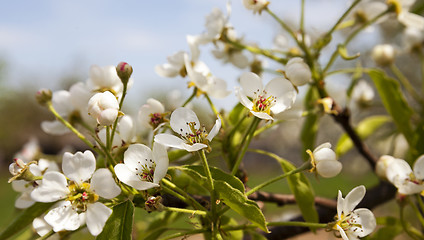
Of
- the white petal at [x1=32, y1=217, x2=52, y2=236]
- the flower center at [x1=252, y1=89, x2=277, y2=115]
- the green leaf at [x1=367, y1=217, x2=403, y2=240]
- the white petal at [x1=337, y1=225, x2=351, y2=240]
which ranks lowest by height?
the green leaf at [x1=367, y1=217, x2=403, y2=240]

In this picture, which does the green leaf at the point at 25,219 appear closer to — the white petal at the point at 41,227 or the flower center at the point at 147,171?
the white petal at the point at 41,227

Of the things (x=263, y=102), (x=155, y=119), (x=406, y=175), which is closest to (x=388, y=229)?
(x=406, y=175)

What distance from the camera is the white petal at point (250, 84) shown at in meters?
0.59

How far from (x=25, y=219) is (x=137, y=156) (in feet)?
0.74

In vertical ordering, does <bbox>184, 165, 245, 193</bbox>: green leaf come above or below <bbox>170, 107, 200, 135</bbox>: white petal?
below

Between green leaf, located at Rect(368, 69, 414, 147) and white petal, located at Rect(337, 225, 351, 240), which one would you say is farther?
green leaf, located at Rect(368, 69, 414, 147)

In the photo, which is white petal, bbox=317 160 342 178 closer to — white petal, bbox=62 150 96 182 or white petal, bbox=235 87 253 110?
white petal, bbox=235 87 253 110

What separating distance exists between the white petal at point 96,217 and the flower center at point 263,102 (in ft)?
0.83

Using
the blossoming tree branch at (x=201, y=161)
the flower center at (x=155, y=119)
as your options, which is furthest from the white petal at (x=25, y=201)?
the flower center at (x=155, y=119)

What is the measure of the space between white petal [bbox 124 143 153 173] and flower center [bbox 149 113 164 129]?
104mm

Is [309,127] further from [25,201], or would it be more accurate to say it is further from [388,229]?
[25,201]

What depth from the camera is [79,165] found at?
0.52 metres

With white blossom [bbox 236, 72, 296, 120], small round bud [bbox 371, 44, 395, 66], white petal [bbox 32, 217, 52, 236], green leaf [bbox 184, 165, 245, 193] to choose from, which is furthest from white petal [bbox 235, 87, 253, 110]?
small round bud [bbox 371, 44, 395, 66]

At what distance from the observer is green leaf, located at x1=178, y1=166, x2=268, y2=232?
47 cm
